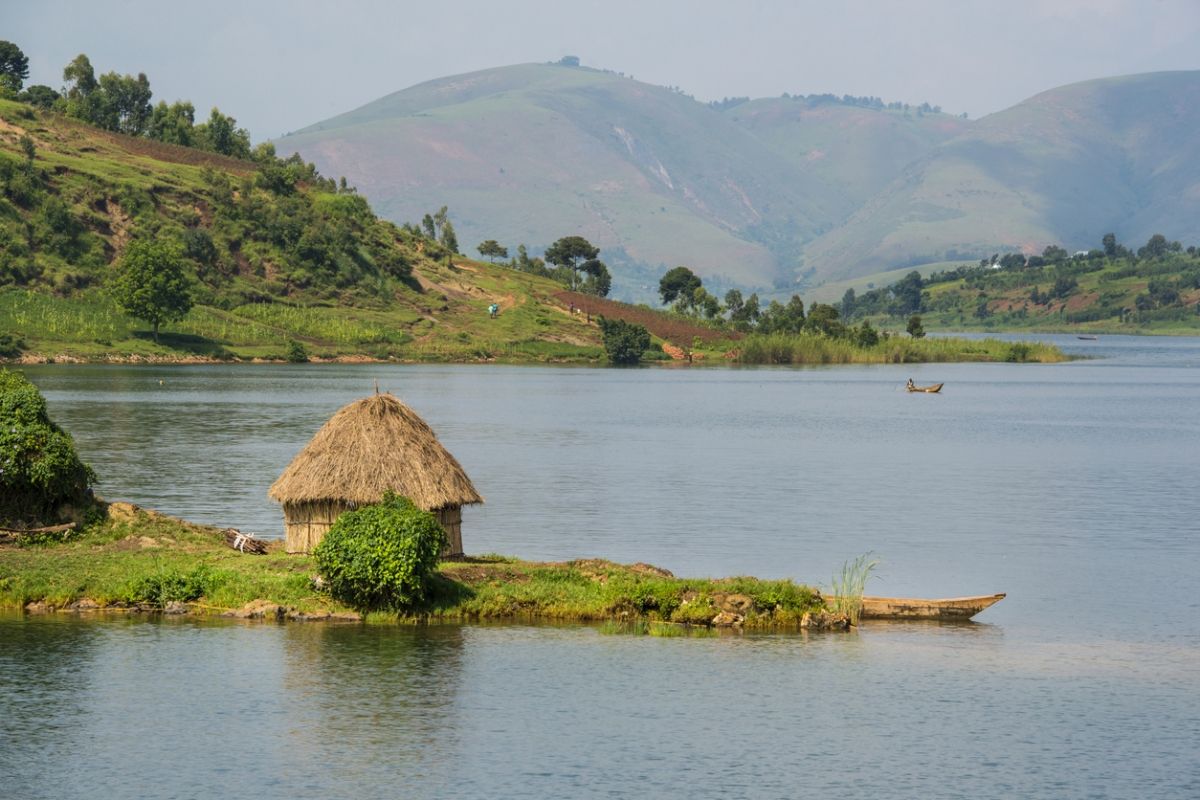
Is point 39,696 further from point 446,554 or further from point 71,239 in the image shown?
point 71,239

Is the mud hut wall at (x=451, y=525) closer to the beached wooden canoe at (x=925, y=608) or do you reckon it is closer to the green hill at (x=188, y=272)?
the beached wooden canoe at (x=925, y=608)

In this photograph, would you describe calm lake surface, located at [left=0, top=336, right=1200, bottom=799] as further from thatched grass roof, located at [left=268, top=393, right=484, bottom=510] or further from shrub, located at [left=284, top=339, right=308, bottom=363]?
shrub, located at [left=284, top=339, right=308, bottom=363]

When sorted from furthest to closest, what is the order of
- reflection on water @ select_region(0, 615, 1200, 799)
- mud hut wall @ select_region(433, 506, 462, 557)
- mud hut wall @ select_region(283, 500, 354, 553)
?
1. mud hut wall @ select_region(433, 506, 462, 557)
2. mud hut wall @ select_region(283, 500, 354, 553)
3. reflection on water @ select_region(0, 615, 1200, 799)

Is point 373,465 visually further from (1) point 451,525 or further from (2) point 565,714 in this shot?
(2) point 565,714

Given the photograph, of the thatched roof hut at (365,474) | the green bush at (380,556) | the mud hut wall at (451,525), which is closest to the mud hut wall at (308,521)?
the thatched roof hut at (365,474)

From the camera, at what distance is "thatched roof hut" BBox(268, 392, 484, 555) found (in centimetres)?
3919

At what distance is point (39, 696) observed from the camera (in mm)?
30688

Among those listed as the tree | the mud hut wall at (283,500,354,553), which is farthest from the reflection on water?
the tree

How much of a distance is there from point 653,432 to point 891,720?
66638 millimetres

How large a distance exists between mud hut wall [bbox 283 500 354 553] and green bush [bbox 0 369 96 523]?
18.5ft

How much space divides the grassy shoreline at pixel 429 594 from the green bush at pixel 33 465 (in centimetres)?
150

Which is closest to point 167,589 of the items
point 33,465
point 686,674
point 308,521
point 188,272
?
point 308,521

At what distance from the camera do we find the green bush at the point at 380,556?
A: 36.0 m

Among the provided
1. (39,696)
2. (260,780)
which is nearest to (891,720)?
(260,780)
